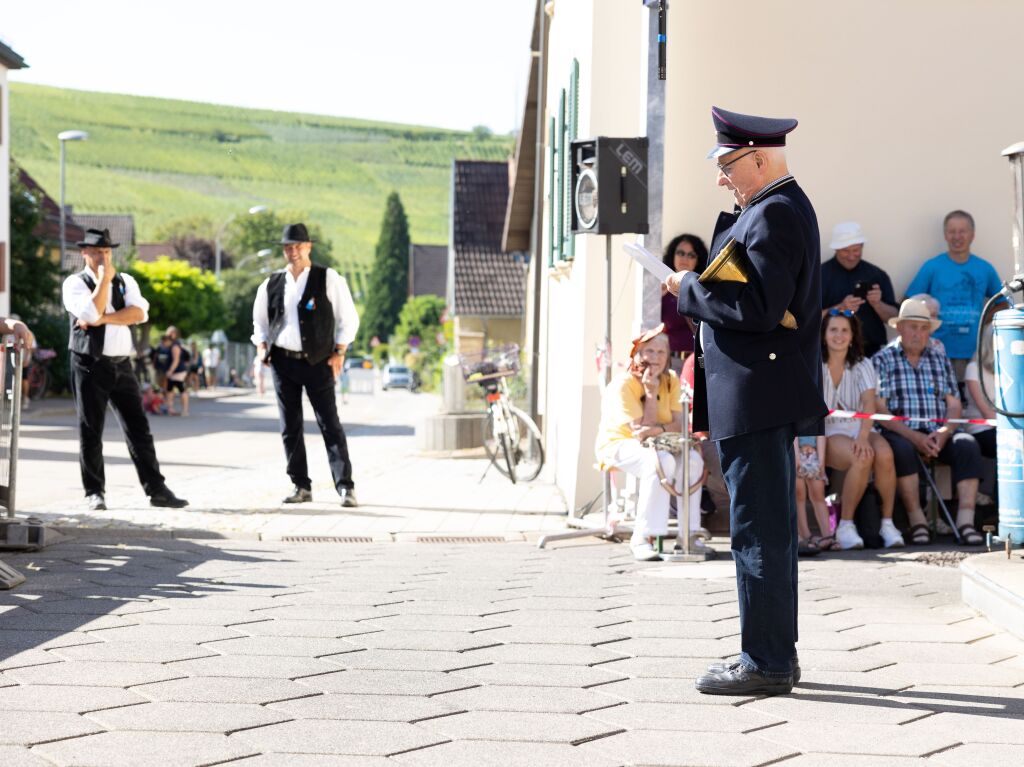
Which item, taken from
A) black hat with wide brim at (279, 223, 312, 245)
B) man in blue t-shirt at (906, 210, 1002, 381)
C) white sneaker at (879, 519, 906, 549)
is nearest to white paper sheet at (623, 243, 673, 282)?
white sneaker at (879, 519, 906, 549)

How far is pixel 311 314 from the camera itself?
36.6 ft

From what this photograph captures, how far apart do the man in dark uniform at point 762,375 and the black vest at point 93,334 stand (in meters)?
6.35

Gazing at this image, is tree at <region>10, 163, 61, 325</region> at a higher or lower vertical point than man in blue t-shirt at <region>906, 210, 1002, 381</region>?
higher

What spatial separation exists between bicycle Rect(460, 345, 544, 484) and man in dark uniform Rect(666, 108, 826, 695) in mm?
8861

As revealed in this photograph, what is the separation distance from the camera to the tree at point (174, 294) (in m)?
57.1

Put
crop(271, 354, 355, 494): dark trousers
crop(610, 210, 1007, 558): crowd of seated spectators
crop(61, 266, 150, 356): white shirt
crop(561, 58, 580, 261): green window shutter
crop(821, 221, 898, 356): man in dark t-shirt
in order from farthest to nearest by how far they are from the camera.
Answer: crop(561, 58, 580, 261): green window shutter
crop(271, 354, 355, 494): dark trousers
crop(821, 221, 898, 356): man in dark t-shirt
crop(61, 266, 150, 356): white shirt
crop(610, 210, 1007, 558): crowd of seated spectators

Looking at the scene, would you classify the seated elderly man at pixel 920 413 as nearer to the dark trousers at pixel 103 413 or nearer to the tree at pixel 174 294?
the dark trousers at pixel 103 413

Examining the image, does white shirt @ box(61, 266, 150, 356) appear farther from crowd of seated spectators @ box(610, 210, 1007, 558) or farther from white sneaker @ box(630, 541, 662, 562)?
white sneaker @ box(630, 541, 662, 562)

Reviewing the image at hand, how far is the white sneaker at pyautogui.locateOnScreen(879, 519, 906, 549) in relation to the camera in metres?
9.56

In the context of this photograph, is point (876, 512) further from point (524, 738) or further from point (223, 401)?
point (223, 401)

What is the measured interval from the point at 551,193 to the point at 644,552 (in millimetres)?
7578

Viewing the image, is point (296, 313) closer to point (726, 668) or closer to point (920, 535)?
point (920, 535)

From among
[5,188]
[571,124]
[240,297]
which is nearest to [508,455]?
[571,124]

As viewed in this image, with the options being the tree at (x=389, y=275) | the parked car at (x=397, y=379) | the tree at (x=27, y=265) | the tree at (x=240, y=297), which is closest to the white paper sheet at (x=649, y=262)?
the tree at (x=27, y=265)
